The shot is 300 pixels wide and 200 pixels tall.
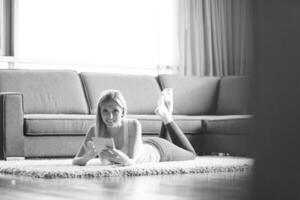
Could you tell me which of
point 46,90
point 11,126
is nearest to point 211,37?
point 46,90

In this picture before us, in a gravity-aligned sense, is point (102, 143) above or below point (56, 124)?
above

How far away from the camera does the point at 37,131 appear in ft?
14.3

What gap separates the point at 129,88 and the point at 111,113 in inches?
79.0

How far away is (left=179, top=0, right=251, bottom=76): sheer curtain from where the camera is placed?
6570 millimetres

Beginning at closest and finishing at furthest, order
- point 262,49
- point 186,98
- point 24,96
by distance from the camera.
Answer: point 262,49 → point 24,96 → point 186,98

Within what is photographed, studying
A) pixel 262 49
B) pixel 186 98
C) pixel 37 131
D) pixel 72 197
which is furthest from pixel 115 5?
pixel 262 49

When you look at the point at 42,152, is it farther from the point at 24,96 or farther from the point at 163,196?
the point at 163,196

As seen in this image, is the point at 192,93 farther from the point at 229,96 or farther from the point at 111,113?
the point at 111,113

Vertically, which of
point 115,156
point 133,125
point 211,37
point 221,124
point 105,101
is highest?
point 211,37

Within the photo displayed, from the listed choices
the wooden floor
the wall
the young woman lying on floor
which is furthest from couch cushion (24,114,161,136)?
the wall

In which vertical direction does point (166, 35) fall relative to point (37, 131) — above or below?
above

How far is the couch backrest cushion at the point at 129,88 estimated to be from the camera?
5.15 metres

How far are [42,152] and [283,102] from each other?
406cm

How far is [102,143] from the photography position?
119 inches
